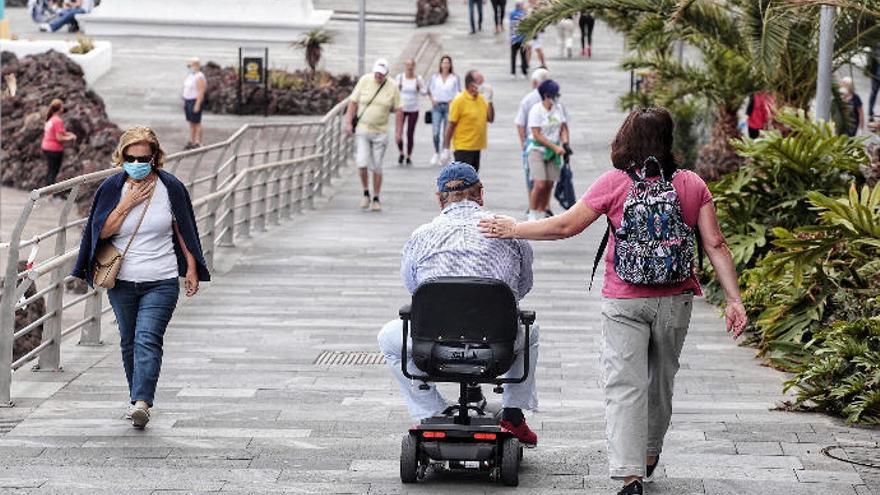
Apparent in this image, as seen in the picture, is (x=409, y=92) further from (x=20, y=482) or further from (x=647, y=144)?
(x=647, y=144)

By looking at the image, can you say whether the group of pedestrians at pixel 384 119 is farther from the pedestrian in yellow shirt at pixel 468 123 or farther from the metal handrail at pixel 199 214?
the metal handrail at pixel 199 214

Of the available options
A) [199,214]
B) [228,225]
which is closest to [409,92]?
[199,214]

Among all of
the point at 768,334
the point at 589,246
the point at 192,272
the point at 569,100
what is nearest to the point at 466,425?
the point at 192,272

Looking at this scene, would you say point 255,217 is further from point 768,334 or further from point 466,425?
point 466,425

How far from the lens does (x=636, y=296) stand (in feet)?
23.9

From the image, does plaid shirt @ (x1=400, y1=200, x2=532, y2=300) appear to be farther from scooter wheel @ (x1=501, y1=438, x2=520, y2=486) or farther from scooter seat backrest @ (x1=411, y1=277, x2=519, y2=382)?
scooter wheel @ (x1=501, y1=438, x2=520, y2=486)

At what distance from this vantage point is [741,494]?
7582 millimetres

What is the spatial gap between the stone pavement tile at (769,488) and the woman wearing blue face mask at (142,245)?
9.06ft

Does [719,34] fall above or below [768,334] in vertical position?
above

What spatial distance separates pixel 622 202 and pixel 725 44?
12.6 metres

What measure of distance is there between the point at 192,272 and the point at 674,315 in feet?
9.00

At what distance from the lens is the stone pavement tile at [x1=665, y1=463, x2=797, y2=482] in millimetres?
7887

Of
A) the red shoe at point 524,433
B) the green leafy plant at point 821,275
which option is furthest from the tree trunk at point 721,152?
the red shoe at point 524,433

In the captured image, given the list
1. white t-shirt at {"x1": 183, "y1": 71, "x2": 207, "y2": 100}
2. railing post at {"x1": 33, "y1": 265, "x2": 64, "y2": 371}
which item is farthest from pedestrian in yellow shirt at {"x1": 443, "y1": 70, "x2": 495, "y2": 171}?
white t-shirt at {"x1": 183, "y1": 71, "x2": 207, "y2": 100}
